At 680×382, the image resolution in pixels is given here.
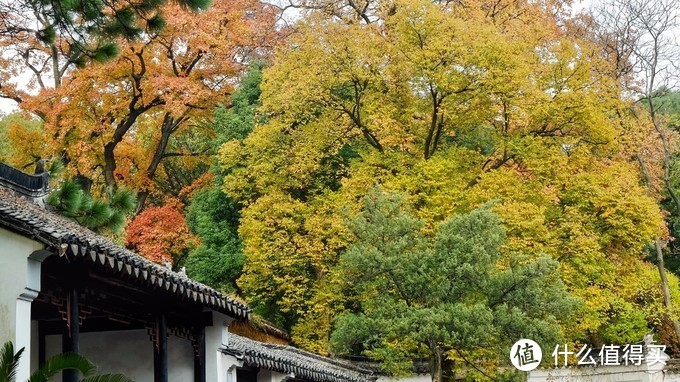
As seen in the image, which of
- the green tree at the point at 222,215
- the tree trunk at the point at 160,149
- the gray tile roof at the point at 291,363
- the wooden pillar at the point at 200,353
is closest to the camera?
the wooden pillar at the point at 200,353

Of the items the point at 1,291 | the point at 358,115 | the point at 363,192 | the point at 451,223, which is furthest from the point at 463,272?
the point at 1,291

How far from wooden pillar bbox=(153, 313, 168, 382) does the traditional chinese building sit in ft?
0.04

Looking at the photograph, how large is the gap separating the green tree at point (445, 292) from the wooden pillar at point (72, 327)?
11.3 meters

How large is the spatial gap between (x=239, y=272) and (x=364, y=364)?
5.17 meters

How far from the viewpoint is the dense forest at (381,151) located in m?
24.5

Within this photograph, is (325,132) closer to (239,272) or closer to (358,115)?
(358,115)

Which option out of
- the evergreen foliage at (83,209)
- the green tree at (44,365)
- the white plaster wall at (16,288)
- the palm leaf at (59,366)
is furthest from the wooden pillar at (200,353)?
the palm leaf at (59,366)

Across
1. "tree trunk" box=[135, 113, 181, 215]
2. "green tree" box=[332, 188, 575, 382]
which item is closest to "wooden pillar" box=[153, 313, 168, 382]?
"green tree" box=[332, 188, 575, 382]

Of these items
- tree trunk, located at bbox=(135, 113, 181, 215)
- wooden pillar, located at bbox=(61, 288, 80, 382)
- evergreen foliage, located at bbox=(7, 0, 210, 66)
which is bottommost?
wooden pillar, located at bbox=(61, 288, 80, 382)

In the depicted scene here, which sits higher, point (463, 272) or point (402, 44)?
point (402, 44)

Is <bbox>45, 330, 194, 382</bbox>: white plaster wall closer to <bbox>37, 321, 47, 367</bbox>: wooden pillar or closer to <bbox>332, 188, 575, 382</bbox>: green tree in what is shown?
<bbox>37, 321, 47, 367</bbox>: wooden pillar

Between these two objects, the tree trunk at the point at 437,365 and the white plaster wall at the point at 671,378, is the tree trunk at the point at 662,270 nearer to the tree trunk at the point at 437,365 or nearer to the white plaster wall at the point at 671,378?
the white plaster wall at the point at 671,378

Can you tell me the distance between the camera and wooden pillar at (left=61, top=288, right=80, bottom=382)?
8.57 m

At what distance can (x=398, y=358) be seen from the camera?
2091cm
